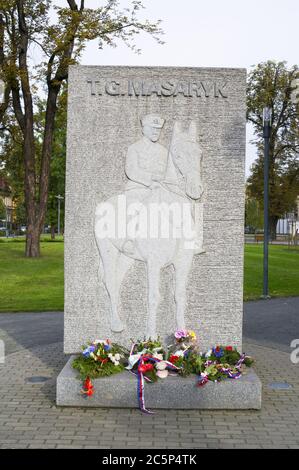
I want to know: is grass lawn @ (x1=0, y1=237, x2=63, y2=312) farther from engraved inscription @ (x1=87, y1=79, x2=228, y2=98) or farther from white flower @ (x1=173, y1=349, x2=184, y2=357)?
engraved inscription @ (x1=87, y1=79, x2=228, y2=98)

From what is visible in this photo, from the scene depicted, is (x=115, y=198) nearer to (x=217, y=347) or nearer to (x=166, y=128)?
(x=166, y=128)

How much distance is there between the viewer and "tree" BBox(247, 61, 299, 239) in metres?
49.1

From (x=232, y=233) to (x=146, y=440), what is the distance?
268cm

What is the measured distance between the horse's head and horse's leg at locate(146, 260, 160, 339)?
99 cm

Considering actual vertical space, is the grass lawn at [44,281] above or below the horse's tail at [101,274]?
below

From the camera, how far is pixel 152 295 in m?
6.65

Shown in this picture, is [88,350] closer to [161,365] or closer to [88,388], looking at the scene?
[88,388]

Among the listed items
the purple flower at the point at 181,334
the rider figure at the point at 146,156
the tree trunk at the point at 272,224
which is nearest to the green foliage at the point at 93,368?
the purple flower at the point at 181,334

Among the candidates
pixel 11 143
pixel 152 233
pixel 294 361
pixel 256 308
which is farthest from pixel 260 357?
pixel 11 143

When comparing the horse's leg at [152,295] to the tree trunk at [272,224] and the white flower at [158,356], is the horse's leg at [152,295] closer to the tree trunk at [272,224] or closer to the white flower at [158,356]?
the white flower at [158,356]

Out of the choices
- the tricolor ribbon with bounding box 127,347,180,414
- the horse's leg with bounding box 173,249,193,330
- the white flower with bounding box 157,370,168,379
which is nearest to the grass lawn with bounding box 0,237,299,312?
the horse's leg with bounding box 173,249,193,330

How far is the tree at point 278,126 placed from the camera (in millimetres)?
49094

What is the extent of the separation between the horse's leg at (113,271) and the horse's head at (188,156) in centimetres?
114
